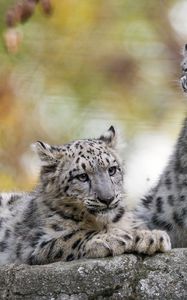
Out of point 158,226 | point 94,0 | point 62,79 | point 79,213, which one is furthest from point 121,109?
point 79,213

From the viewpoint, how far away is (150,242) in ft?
23.9

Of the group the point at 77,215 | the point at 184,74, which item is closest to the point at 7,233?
the point at 77,215

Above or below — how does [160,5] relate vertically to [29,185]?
above

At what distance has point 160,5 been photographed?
1349cm

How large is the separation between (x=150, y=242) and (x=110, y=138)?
1.36 meters

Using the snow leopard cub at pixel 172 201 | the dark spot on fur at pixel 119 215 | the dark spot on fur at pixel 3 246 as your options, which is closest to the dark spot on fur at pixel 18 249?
the dark spot on fur at pixel 3 246

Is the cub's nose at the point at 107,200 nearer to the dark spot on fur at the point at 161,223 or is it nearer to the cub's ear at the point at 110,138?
the cub's ear at the point at 110,138

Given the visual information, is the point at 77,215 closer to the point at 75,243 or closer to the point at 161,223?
the point at 75,243

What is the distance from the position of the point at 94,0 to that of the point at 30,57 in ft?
4.11

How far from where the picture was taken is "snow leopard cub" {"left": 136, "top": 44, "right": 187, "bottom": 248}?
9.13 meters

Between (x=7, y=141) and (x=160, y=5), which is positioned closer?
(x=7, y=141)

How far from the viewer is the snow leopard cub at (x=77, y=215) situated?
24.1 ft

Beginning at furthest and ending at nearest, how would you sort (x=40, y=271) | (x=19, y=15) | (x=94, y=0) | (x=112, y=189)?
(x=94, y=0)
(x=19, y=15)
(x=112, y=189)
(x=40, y=271)

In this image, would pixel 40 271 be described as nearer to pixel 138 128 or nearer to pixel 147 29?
pixel 138 128
